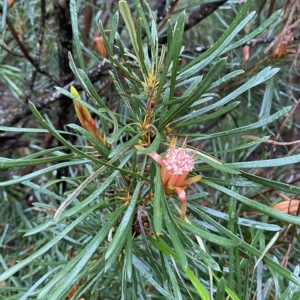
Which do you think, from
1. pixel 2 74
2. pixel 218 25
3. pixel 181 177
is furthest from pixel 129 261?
pixel 218 25

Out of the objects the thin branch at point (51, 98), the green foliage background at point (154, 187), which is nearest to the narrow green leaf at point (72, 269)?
the green foliage background at point (154, 187)

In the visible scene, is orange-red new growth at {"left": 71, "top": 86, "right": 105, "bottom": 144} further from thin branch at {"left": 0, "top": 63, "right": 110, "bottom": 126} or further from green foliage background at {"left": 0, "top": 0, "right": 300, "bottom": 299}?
thin branch at {"left": 0, "top": 63, "right": 110, "bottom": 126}

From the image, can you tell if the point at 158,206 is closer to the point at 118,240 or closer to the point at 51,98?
the point at 118,240

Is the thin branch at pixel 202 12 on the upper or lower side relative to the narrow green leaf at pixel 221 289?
upper

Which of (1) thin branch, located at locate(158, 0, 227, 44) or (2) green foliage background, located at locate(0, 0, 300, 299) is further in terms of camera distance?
(1) thin branch, located at locate(158, 0, 227, 44)

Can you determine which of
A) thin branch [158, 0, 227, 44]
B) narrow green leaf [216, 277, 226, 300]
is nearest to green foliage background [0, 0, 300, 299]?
narrow green leaf [216, 277, 226, 300]

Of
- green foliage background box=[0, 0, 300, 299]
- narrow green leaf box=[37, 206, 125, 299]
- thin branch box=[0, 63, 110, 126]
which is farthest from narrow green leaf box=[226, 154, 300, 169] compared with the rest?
thin branch box=[0, 63, 110, 126]

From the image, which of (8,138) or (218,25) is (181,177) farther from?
(218,25)

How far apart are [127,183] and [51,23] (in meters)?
0.53

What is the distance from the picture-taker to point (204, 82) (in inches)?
9.8

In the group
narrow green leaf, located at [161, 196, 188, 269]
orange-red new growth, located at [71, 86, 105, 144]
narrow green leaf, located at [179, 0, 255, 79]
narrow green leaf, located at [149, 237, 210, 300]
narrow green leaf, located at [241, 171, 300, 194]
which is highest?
narrow green leaf, located at [179, 0, 255, 79]

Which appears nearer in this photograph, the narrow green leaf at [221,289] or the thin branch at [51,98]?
the narrow green leaf at [221,289]

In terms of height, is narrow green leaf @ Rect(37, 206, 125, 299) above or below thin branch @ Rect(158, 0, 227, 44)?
below

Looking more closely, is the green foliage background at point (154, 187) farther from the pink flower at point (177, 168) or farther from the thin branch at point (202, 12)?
the thin branch at point (202, 12)
